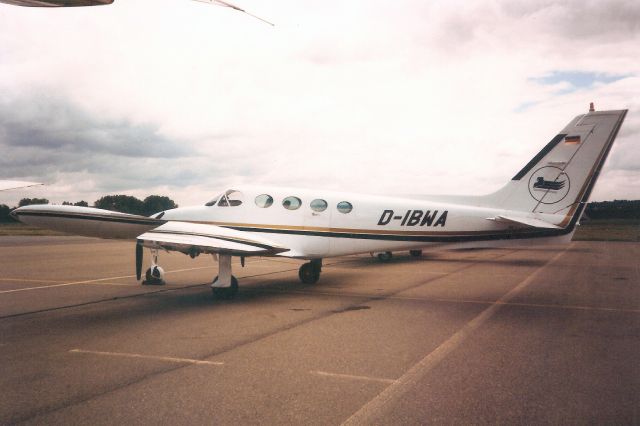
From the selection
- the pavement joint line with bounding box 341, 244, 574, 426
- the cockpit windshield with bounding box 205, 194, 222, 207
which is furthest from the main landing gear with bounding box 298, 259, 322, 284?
the pavement joint line with bounding box 341, 244, 574, 426

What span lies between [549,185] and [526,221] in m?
1.31

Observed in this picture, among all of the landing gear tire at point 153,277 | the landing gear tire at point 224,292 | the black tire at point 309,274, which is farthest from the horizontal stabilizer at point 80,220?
the black tire at point 309,274

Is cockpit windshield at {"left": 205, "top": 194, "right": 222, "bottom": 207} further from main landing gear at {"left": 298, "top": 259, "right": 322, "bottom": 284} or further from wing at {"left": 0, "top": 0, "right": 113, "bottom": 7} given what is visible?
wing at {"left": 0, "top": 0, "right": 113, "bottom": 7}

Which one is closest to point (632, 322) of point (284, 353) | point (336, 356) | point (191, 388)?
point (336, 356)

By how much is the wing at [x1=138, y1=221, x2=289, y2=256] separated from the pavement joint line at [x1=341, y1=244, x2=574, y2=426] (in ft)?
17.6

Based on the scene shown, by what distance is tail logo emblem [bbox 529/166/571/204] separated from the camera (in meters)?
13.0

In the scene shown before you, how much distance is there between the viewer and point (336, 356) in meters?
6.56

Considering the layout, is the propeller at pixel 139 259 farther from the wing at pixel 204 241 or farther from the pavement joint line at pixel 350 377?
the pavement joint line at pixel 350 377

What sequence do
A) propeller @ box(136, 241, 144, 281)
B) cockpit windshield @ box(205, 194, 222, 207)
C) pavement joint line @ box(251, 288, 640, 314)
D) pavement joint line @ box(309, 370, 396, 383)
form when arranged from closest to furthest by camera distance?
pavement joint line @ box(309, 370, 396, 383) → pavement joint line @ box(251, 288, 640, 314) → propeller @ box(136, 241, 144, 281) → cockpit windshield @ box(205, 194, 222, 207)

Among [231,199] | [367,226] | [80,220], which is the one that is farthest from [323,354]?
[231,199]

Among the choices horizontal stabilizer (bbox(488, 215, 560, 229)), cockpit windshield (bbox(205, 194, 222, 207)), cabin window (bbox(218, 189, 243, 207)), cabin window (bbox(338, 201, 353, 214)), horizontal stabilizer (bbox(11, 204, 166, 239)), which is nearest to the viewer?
horizontal stabilizer (bbox(11, 204, 166, 239))

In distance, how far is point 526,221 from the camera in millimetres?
12828

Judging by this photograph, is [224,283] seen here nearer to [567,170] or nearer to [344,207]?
[344,207]

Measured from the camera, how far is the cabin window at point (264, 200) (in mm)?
13102
